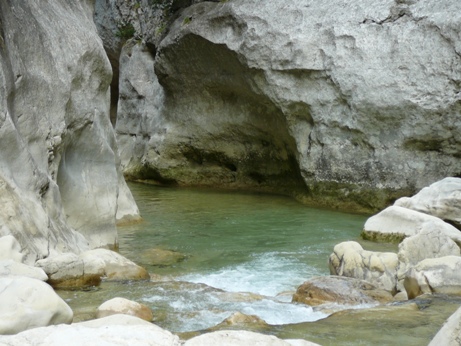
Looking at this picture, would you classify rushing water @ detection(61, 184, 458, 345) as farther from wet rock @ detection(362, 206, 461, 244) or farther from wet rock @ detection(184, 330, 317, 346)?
wet rock @ detection(184, 330, 317, 346)

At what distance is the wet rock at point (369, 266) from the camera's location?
7738 mm

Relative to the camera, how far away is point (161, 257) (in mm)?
9742

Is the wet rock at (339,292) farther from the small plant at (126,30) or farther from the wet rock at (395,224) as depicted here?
the small plant at (126,30)

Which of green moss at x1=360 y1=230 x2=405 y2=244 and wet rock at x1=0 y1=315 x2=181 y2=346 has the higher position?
wet rock at x1=0 y1=315 x2=181 y2=346

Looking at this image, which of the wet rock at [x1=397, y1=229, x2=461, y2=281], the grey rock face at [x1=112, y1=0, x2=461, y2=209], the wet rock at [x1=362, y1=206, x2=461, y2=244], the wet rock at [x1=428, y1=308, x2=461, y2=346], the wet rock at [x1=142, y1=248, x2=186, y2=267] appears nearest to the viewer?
the wet rock at [x1=428, y1=308, x2=461, y2=346]

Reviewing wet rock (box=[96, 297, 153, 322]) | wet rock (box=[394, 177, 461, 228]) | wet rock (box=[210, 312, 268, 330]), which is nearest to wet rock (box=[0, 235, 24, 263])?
wet rock (box=[96, 297, 153, 322])

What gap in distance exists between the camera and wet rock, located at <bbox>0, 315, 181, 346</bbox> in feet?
11.2

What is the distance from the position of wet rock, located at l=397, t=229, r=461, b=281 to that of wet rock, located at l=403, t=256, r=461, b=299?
0.43 m

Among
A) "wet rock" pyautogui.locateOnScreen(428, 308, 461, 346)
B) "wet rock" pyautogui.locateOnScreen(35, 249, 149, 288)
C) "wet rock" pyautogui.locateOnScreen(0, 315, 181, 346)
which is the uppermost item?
"wet rock" pyautogui.locateOnScreen(428, 308, 461, 346)

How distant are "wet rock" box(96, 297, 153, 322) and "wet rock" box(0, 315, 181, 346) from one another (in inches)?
98.6

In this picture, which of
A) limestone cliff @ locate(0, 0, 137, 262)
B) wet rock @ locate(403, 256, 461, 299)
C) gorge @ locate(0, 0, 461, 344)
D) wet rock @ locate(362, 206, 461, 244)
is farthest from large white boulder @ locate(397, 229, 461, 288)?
limestone cliff @ locate(0, 0, 137, 262)

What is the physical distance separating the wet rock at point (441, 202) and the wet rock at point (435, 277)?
4112mm

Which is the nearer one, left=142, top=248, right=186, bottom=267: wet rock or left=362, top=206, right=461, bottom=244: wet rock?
left=142, top=248, right=186, bottom=267: wet rock

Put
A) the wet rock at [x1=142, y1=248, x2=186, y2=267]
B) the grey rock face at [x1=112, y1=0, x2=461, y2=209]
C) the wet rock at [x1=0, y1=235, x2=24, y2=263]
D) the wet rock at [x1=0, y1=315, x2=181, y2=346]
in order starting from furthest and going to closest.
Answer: the grey rock face at [x1=112, y1=0, x2=461, y2=209] < the wet rock at [x1=142, y1=248, x2=186, y2=267] < the wet rock at [x1=0, y1=235, x2=24, y2=263] < the wet rock at [x1=0, y1=315, x2=181, y2=346]
